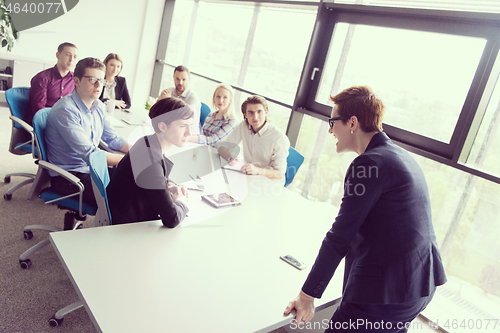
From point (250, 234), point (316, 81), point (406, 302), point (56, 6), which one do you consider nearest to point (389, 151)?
point (406, 302)

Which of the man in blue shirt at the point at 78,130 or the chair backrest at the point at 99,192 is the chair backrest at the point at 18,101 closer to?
the man in blue shirt at the point at 78,130

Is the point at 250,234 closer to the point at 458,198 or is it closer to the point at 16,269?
the point at 16,269

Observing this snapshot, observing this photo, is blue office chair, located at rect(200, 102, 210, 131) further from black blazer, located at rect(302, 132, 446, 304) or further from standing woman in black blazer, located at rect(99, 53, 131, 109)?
black blazer, located at rect(302, 132, 446, 304)

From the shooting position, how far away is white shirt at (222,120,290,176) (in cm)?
305

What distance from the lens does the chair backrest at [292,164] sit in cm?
313

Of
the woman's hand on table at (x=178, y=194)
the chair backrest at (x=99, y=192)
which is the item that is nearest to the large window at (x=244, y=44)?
the woman's hand on table at (x=178, y=194)

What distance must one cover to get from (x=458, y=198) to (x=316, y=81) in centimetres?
186

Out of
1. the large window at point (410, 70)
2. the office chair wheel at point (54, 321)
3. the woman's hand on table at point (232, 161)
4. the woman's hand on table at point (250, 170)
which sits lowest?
the office chair wheel at point (54, 321)

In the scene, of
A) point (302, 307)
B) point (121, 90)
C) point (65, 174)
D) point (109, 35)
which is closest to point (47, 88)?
point (121, 90)

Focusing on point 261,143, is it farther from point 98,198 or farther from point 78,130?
point 98,198

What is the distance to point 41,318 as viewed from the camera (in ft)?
6.35

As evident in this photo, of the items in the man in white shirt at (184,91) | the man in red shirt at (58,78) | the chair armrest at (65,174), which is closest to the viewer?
the chair armrest at (65,174)

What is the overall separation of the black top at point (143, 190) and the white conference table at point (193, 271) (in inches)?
4.2

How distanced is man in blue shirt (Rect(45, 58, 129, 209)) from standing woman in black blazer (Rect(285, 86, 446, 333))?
167cm
